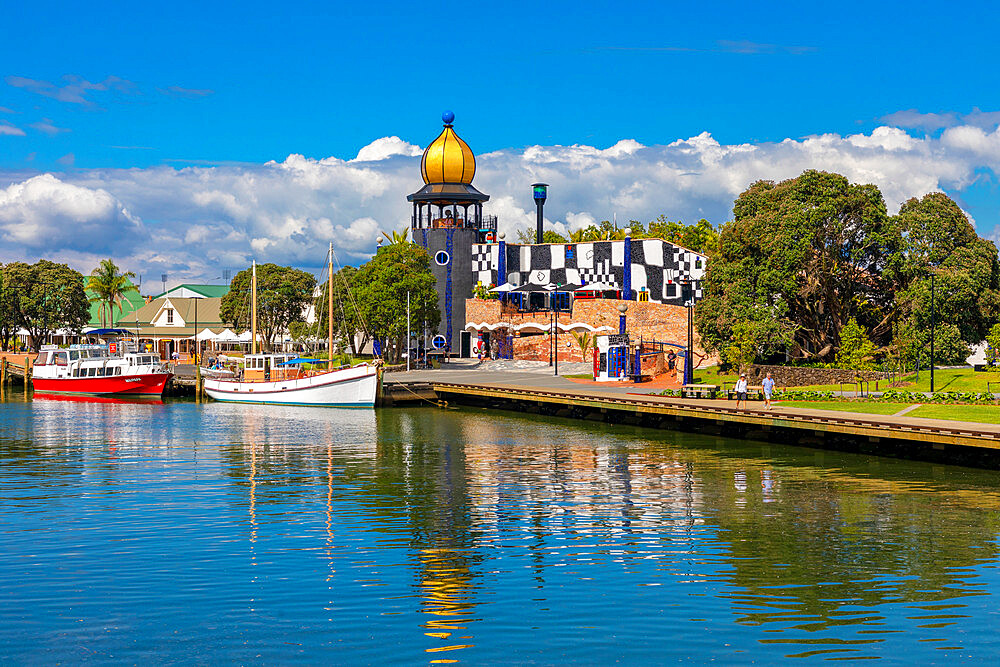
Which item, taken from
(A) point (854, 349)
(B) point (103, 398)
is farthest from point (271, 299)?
(A) point (854, 349)

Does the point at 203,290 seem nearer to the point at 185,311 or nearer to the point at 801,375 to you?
the point at 185,311

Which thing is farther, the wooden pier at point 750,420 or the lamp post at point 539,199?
the lamp post at point 539,199

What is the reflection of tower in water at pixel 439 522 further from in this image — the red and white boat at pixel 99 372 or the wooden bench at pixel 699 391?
the red and white boat at pixel 99 372

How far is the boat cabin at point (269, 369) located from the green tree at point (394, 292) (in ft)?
54.0

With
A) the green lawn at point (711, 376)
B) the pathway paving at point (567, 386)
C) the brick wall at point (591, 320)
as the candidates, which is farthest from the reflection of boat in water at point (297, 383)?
the green lawn at point (711, 376)

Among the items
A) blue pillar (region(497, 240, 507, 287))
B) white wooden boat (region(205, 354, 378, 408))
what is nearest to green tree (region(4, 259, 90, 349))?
white wooden boat (region(205, 354, 378, 408))

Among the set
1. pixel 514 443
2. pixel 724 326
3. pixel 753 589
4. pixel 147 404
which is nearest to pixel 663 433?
pixel 514 443

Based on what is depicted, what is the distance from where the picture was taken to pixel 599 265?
3927 inches

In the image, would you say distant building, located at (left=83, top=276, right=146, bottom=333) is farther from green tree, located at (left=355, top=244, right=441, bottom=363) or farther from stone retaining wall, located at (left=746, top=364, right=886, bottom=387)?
stone retaining wall, located at (left=746, top=364, right=886, bottom=387)

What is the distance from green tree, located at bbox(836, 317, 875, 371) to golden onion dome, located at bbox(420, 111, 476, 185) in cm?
4933

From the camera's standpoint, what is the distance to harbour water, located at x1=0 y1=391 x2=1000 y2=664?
61.9 ft

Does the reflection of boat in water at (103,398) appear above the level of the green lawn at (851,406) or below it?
below

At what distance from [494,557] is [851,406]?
32823 millimetres

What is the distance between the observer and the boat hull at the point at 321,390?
73.5m
